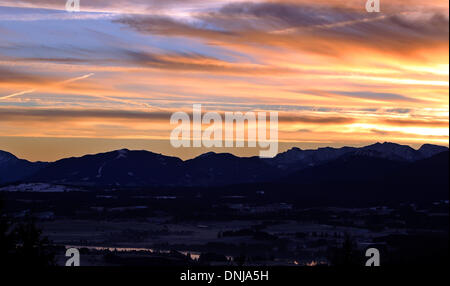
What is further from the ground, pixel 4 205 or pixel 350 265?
pixel 4 205

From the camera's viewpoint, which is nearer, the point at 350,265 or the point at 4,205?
the point at 4,205

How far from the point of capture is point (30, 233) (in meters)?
68.1
